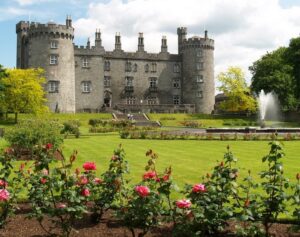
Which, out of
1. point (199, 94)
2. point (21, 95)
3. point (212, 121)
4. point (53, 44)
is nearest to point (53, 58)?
point (53, 44)

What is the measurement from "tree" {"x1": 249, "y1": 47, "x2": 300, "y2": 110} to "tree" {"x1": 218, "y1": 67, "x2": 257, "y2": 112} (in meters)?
2.30

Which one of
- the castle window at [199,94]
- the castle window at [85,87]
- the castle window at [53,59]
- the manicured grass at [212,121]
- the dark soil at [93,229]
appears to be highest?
the castle window at [53,59]

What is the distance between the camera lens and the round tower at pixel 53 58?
64625 mm

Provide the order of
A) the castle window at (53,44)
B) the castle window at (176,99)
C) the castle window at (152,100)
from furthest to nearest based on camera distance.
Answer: the castle window at (176,99), the castle window at (152,100), the castle window at (53,44)

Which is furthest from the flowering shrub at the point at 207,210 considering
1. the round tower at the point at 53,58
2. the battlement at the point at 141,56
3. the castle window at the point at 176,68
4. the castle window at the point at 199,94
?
the castle window at the point at 176,68

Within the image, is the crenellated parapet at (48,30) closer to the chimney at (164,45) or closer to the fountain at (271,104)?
the chimney at (164,45)

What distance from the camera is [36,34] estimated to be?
64938mm

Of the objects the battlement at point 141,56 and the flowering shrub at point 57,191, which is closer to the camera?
the flowering shrub at point 57,191

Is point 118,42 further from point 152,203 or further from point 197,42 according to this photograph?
point 152,203

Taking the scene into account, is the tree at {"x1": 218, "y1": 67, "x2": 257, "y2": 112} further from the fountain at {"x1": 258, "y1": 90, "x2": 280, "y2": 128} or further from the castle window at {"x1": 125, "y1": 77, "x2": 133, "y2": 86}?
the castle window at {"x1": 125, "y1": 77, "x2": 133, "y2": 86}

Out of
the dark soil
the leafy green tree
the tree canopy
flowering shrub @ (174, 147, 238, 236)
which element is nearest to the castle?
the tree canopy

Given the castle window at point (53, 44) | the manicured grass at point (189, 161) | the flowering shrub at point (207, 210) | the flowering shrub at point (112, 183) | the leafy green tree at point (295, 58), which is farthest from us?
the leafy green tree at point (295, 58)

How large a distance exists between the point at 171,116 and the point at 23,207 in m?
55.5

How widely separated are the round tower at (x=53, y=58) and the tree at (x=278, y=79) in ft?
101
